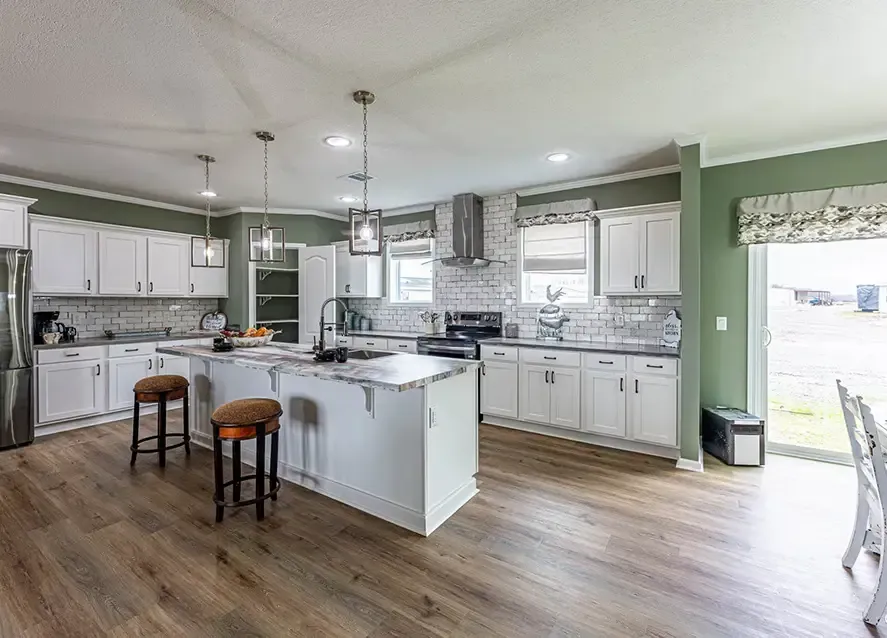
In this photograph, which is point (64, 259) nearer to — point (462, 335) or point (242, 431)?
point (242, 431)

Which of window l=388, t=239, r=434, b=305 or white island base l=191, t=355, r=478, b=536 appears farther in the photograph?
window l=388, t=239, r=434, b=305

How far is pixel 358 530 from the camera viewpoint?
2.57 meters

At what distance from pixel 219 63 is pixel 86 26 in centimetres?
57

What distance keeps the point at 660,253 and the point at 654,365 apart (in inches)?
42.2

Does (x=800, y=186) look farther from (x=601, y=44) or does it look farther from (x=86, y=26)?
(x=86, y=26)

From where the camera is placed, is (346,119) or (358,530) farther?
(346,119)

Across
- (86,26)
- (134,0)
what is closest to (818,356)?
(134,0)

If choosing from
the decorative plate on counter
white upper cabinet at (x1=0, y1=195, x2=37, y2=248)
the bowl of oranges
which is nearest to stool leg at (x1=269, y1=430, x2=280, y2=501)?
the bowl of oranges

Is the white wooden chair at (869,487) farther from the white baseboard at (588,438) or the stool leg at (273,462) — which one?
the stool leg at (273,462)

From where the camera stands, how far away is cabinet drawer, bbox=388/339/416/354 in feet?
17.2

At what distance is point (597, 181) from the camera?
4.60m

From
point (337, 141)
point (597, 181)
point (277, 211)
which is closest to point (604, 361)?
point (597, 181)

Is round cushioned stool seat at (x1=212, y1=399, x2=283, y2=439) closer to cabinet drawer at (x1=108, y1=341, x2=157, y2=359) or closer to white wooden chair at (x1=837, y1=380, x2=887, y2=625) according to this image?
white wooden chair at (x1=837, y1=380, x2=887, y2=625)

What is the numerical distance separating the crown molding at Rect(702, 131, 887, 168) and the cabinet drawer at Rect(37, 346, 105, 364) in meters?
6.54
